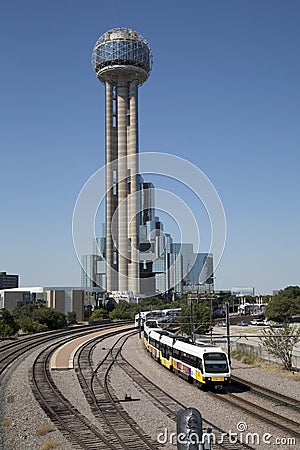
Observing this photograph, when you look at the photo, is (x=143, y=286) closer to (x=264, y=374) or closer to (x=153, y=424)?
(x=264, y=374)

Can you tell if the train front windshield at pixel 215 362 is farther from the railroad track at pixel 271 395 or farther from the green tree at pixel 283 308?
the green tree at pixel 283 308

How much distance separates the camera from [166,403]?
24516 mm

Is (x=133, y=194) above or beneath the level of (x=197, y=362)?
above

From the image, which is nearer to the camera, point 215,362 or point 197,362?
point 215,362

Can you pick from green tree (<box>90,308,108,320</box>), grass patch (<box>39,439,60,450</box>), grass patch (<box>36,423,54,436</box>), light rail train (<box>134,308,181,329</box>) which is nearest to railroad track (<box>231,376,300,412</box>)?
grass patch (<box>36,423,54,436</box>)

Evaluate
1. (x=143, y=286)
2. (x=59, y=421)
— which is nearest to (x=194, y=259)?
(x=143, y=286)

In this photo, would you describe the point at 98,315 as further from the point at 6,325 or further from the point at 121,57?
the point at 121,57

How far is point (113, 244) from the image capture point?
14125cm

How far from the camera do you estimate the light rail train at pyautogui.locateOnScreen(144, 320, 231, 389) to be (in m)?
27.5

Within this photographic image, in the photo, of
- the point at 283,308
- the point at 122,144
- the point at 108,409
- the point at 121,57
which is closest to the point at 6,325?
the point at 108,409

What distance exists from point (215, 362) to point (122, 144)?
120 metres

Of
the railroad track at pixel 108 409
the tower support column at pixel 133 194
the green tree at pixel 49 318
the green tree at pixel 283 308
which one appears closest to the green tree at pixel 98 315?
the green tree at pixel 49 318

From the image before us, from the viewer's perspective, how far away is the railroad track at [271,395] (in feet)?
77.4

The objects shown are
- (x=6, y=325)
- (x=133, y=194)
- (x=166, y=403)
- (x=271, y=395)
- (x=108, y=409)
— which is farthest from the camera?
(x=133, y=194)
